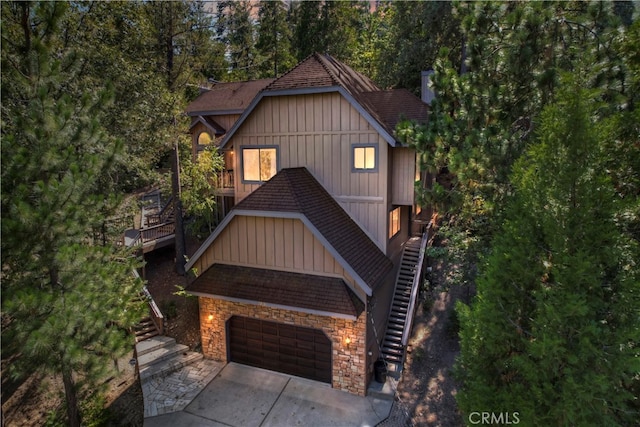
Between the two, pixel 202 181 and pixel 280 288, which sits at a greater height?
pixel 202 181

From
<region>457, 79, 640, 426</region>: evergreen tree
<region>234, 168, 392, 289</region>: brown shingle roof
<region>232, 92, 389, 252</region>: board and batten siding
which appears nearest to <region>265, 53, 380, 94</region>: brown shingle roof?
<region>232, 92, 389, 252</region>: board and batten siding

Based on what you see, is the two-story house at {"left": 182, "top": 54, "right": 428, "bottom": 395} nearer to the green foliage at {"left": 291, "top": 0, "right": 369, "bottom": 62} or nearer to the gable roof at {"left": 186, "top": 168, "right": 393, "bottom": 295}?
the gable roof at {"left": 186, "top": 168, "right": 393, "bottom": 295}

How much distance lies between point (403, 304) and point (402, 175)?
4.77 meters

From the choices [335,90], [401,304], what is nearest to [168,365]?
[401,304]

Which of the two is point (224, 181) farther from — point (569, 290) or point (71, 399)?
point (569, 290)

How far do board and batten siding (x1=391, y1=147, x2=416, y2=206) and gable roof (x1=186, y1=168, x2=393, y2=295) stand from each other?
182 cm

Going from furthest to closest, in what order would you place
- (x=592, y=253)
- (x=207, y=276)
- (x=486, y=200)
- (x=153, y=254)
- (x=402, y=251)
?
(x=153, y=254) → (x=402, y=251) → (x=207, y=276) → (x=486, y=200) → (x=592, y=253)

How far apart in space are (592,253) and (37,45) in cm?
896

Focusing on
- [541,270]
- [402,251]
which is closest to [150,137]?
[402,251]

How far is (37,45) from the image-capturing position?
6.11 m

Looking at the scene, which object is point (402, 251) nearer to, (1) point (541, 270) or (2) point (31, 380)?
(1) point (541, 270)

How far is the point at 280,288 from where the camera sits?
10477 millimetres

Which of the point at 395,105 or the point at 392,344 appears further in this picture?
the point at 395,105

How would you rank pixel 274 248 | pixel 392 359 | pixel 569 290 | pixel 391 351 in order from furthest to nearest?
pixel 391 351
pixel 392 359
pixel 274 248
pixel 569 290
